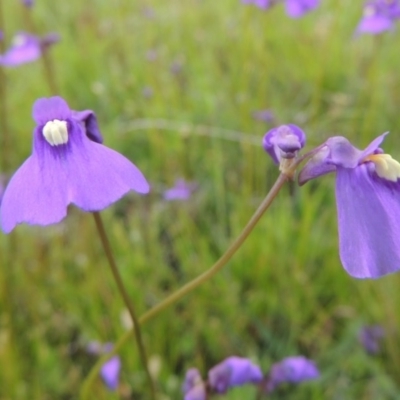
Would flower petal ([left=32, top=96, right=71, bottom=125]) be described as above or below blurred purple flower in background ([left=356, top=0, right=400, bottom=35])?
below

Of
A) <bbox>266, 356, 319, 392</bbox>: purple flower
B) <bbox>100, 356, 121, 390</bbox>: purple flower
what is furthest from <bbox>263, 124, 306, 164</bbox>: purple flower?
<bbox>100, 356, 121, 390</bbox>: purple flower

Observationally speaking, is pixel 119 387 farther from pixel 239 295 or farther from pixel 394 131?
pixel 394 131

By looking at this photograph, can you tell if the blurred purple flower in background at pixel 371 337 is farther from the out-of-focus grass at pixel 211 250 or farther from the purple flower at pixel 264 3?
the purple flower at pixel 264 3

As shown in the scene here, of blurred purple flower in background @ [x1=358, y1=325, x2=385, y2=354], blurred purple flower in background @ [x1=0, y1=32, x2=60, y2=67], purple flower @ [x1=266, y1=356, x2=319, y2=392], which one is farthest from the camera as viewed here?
blurred purple flower in background @ [x1=0, y1=32, x2=60, y2=67]

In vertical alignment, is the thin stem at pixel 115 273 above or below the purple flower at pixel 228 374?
above

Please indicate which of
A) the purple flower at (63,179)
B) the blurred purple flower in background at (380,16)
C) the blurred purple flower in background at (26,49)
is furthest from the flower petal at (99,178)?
the blurred purple flower in background at (380,16)

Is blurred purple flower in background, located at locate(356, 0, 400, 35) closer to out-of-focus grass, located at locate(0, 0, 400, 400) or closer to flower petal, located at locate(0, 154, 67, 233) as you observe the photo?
out-of-focus grass, located at locate(0, 0, 400, 400)
